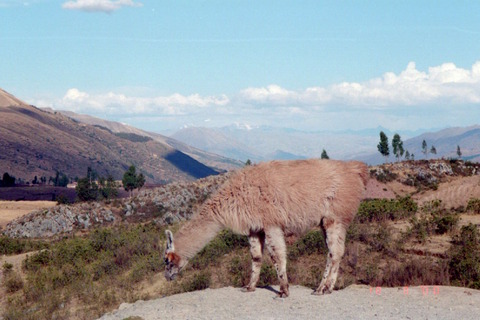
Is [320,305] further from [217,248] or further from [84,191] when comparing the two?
[84,191]

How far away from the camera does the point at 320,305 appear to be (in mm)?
10531

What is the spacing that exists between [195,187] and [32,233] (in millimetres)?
18830

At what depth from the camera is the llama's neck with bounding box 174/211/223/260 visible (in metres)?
11.8

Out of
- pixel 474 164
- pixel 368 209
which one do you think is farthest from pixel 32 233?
pixel 474 164

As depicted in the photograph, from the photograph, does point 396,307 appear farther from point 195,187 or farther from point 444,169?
point 444,169

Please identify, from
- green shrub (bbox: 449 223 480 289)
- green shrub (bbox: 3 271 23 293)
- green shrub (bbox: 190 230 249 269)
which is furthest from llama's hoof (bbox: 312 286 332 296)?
green shrub (bbox: 3 271 23 293)

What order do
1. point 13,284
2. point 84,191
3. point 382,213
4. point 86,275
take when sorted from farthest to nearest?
point 84,191, point 382,213, point 13,284, point 86,275

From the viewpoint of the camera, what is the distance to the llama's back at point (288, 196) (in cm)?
1149

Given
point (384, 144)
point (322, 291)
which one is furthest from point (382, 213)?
point (384, 144)

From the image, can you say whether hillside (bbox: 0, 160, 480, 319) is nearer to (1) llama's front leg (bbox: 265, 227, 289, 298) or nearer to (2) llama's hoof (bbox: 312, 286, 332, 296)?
(2) llama's hoof (bbox: 312, 286, 332, 296)

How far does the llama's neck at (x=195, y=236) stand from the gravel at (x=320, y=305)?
45.6 inches

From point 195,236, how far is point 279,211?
7.31ft

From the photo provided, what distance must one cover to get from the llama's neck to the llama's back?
303 millimetres

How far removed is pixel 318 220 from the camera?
38.7ft
